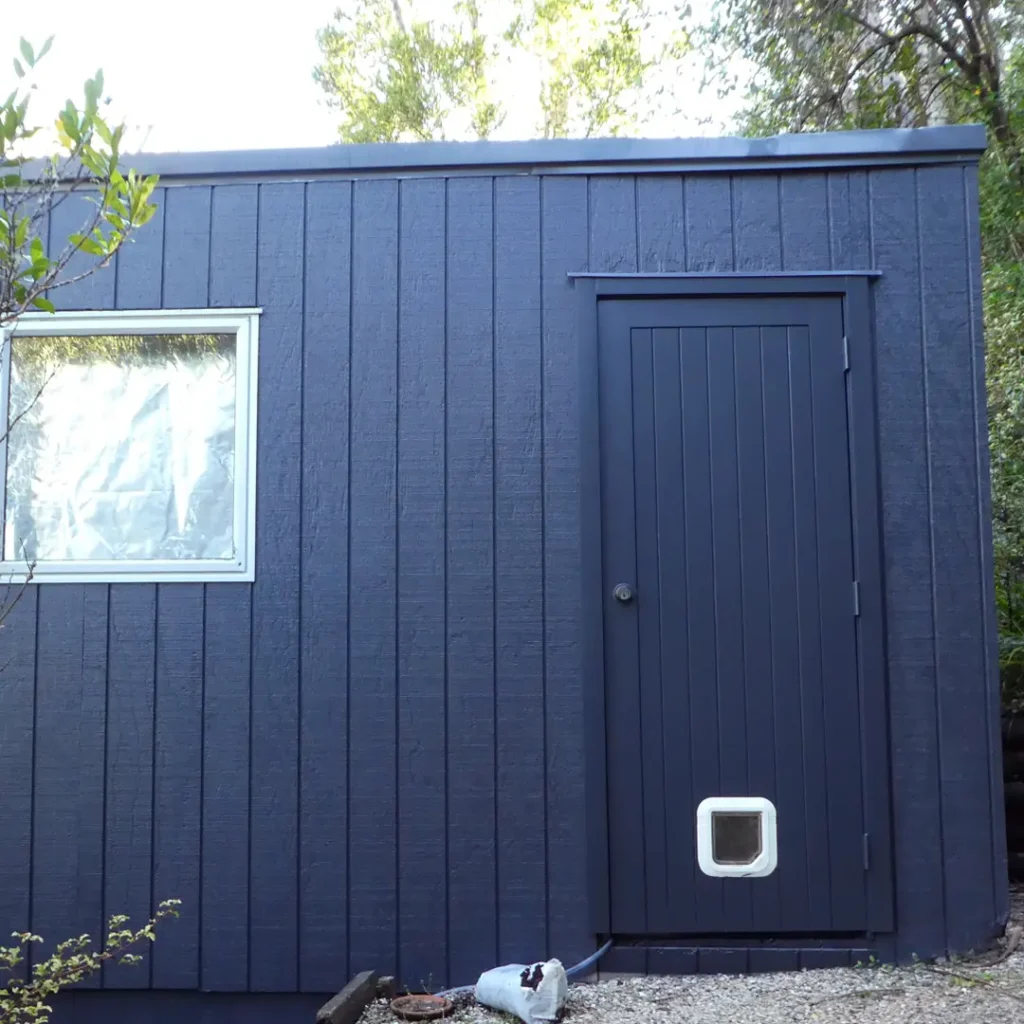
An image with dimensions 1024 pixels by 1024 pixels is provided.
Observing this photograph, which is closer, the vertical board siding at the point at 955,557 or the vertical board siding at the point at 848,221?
the vertical board siding at the point at 955,557

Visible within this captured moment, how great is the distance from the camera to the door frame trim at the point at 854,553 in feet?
11.3

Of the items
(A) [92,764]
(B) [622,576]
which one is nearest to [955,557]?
(B) [622,576]

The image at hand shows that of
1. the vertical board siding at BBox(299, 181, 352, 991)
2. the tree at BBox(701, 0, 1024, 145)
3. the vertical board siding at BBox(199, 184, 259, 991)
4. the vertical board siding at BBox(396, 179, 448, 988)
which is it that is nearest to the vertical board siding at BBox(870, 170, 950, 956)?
the vertical board siding at BBox(396, 179, 448, 988)

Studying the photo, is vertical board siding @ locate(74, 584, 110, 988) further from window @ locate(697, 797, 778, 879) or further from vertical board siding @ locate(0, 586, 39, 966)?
window @ locate(697, 797, 778, 879)

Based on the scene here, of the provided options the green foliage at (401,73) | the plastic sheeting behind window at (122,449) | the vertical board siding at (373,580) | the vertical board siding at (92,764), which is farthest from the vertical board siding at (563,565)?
the green foliage at (401,73)

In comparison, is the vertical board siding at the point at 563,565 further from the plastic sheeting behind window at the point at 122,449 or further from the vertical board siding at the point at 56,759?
the vertical board siding at the point at 56,759

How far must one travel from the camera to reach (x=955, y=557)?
11.6 ft

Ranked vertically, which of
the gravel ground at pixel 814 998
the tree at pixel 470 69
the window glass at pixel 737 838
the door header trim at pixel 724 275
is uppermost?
the tree at pixel 470 69

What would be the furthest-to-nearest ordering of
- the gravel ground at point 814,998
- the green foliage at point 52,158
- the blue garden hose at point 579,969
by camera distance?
the blue garden hose at point 579,969, the gravel ground at point 814,998, the green foliage at point 52,158

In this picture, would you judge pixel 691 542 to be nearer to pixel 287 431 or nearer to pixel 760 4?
pixel 287 431

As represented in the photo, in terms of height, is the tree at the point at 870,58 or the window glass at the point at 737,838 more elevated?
the tree at the point at 870,58

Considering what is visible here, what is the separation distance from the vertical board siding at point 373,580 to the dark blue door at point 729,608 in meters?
0.74

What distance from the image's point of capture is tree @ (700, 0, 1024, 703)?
815cm

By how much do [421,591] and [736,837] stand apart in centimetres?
133
